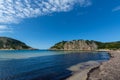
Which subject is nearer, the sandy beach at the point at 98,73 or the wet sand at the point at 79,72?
the sandy beach at the point at 98,73

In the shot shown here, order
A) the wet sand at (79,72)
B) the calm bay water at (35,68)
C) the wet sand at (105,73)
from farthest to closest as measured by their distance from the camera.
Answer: the calm bay water at (35,68) → the wet sand at (79,72) → the wet sand at (105,73)

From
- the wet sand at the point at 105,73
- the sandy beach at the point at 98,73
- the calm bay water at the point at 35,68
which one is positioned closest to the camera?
the wet sand at the point at 105,73

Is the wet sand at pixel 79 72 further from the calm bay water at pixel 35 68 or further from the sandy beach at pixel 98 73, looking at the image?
the calm bay water at pixel 35 68

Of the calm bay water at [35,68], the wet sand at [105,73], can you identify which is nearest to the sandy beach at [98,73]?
the wet sand at [105,73]

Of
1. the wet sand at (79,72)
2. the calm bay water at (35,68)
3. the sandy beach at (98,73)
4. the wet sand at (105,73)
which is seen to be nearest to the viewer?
the wet sand at (105,73)

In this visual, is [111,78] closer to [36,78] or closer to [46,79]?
[46,79]

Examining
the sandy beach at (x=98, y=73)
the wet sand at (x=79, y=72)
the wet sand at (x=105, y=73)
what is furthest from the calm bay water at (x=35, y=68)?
the wet sand at (x=105, y=73)

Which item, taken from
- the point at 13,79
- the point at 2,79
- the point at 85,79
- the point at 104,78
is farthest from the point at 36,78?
the point at 104,78

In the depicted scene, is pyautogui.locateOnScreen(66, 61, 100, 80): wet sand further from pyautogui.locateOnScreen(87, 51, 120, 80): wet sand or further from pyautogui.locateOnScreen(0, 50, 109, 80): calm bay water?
pyautogui.locateOnScreen(0, 50, 109, 80): calm bay water

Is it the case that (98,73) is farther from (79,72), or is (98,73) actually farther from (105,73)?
(79,72)

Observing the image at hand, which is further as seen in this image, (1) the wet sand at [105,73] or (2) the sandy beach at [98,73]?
(2) the sandy beach at [98,73]

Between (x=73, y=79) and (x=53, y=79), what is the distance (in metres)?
3.48

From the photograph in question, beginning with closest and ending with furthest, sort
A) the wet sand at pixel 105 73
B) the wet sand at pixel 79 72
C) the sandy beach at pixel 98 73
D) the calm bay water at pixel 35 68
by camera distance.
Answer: the wet sand at pixel 105 73, the sandy beach at pixel 98 73, the wet sand at pixel 79 72, the calm bay water at pixel 35 68

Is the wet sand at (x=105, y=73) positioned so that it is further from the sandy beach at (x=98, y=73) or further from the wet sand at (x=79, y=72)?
the wet sand at (x=79, y=72)
